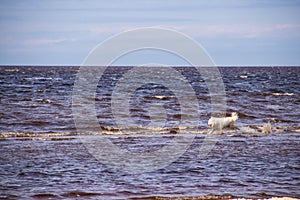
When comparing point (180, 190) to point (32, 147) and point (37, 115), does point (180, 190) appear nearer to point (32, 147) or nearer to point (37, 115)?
point (32, 147)

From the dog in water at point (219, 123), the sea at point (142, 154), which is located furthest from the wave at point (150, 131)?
the dog in water at point (219, 123)

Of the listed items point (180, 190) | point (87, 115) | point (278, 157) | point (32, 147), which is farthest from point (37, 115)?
point (180, 190)

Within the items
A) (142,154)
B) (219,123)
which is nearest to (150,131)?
(219,123)

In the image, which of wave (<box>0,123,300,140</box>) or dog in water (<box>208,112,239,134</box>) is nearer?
wave (<box>0,123,300,140</box>)

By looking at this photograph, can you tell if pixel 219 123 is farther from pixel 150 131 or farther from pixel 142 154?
pixel 142 154

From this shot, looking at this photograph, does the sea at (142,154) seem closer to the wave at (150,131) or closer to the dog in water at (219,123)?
the wave at (150,131)

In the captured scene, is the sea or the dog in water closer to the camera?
the sea

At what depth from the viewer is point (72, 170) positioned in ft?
43.6

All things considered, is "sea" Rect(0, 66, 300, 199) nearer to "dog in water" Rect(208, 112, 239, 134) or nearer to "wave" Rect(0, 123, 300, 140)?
"wave" Rect(0, 123, 300, 140)

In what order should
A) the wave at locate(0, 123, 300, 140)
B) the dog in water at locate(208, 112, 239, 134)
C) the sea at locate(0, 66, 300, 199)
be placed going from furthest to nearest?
1. the dog in water at locate(208, 112, 239, 134)
2. the wave at locate(0, 123, 300, 140)
3. the sea at locate(0, 66, 300, 199)

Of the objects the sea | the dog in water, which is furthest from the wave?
the dog in water

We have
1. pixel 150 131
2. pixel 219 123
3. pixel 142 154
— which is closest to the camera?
pixel 142 154

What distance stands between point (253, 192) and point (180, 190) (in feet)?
4.75

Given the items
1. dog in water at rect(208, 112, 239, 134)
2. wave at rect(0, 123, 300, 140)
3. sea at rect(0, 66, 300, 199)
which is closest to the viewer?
sea at rect(0, 66, 300, 199)
